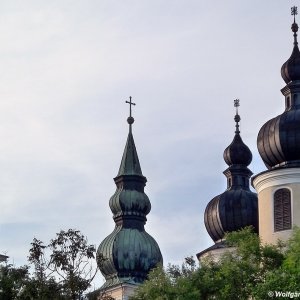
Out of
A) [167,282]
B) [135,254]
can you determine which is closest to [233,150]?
[135,254]

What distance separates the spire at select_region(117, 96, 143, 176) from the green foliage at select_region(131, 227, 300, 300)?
92.4ft

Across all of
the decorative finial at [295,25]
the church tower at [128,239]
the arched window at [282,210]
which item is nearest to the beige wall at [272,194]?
the arched window at [282,210]

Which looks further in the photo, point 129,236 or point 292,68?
point 129,236

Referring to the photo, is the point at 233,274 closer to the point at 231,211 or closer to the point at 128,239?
the point at 231,211

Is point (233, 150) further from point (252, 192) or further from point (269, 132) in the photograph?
point (269, 132)

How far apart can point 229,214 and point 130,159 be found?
1390cm

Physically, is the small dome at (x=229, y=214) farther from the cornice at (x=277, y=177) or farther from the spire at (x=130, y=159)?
the spire at (x=130, y=159)

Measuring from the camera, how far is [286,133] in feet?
154

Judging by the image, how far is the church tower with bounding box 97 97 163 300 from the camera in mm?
63906

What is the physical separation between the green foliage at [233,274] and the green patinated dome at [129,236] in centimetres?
2469

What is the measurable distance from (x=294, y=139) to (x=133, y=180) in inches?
826

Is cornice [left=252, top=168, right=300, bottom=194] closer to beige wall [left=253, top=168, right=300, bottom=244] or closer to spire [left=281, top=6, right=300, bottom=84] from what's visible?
beige wall [left=253, top=168, right=300, bottom=244]

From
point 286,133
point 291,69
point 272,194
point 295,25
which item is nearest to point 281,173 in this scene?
point 272,194

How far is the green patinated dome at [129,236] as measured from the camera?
64125mm
